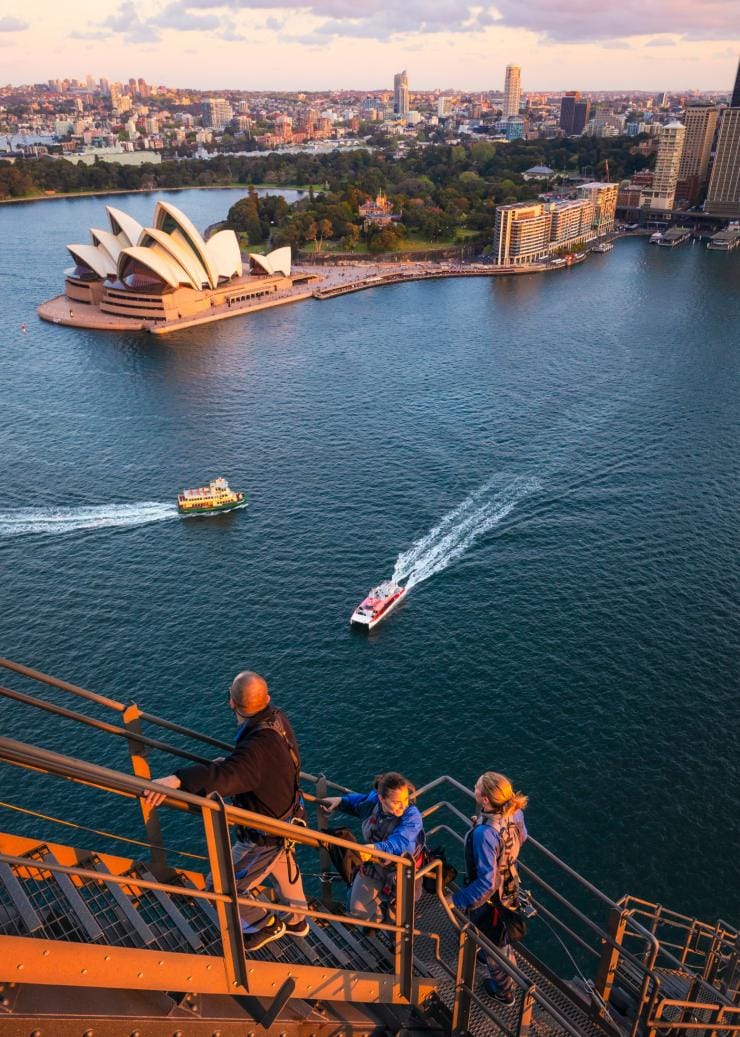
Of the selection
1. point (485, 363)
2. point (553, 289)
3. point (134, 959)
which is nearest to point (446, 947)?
point (134, 959)

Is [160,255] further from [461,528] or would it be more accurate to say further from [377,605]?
[377,605]

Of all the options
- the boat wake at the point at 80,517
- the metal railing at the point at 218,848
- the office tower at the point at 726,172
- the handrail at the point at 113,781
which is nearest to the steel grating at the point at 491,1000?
the metal railing at the point at 218,848

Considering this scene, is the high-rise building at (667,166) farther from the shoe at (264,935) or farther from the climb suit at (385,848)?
the shoe at (264,935)

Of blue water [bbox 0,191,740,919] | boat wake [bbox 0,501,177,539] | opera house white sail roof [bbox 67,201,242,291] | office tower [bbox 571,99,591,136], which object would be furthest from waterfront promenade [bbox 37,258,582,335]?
office tower [bbox 571,99,591,136]

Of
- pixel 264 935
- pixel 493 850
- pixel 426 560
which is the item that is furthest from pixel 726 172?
pixel 264 935

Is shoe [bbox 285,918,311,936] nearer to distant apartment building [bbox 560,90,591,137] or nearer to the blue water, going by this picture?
the blue water

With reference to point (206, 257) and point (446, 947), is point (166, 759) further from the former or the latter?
point (206, 257)
